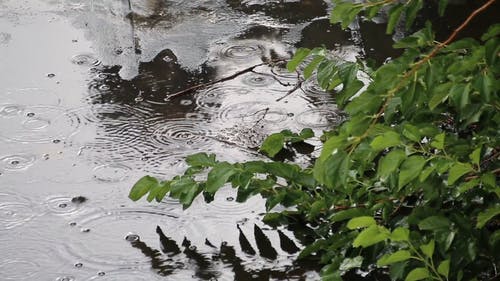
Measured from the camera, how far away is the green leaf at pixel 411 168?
89.0 inches

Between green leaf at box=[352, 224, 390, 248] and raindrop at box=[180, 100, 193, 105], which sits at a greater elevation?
green leaf at box=[352, 224, 390, 248]

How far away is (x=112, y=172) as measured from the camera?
3.50 meters

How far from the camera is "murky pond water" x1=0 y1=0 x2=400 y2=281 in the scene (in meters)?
3.05

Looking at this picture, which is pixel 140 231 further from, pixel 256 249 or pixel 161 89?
pixel 161 89

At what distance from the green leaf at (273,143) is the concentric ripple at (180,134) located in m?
0.31

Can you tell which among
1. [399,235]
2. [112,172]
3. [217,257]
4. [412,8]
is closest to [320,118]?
[112,172]

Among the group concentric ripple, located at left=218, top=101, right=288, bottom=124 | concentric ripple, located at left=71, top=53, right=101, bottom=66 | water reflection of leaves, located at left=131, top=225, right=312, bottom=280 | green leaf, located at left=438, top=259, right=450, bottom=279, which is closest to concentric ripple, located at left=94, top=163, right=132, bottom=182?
water reflection of leaves, located at left=131, top=225, right=312, bottom=280

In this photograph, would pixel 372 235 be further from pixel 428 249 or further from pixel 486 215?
pixel 486 215

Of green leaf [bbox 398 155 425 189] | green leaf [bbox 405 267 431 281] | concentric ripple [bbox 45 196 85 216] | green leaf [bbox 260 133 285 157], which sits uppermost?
green leaf [bbox 398 155 425 189]

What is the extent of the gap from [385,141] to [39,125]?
2009mm

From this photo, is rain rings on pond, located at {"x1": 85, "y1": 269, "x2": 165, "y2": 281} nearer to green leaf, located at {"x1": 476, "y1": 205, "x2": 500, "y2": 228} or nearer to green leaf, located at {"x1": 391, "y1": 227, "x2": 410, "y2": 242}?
green leaf, located at {"x1": 391, "y1": 227, "x2": 410, "y2": 242}

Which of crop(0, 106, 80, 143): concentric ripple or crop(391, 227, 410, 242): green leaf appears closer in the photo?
crop(391, 227, 410, 242): green leaf

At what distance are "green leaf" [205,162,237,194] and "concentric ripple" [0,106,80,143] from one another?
3.56 ft

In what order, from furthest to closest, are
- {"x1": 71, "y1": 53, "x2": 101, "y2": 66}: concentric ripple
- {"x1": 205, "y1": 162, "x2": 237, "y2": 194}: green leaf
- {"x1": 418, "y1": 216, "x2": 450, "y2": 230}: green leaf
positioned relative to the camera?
1. {"x1": 71, "y1": 53, "x2": 101, "y2": 66}: concentric ripple
2. {"x1": 205, "y1": 162, "x2": 237, "y2": 194}: green leaf
3. {"x1": 418, "y1": 216, "x2": 450, "y2": 230}: green leaf
